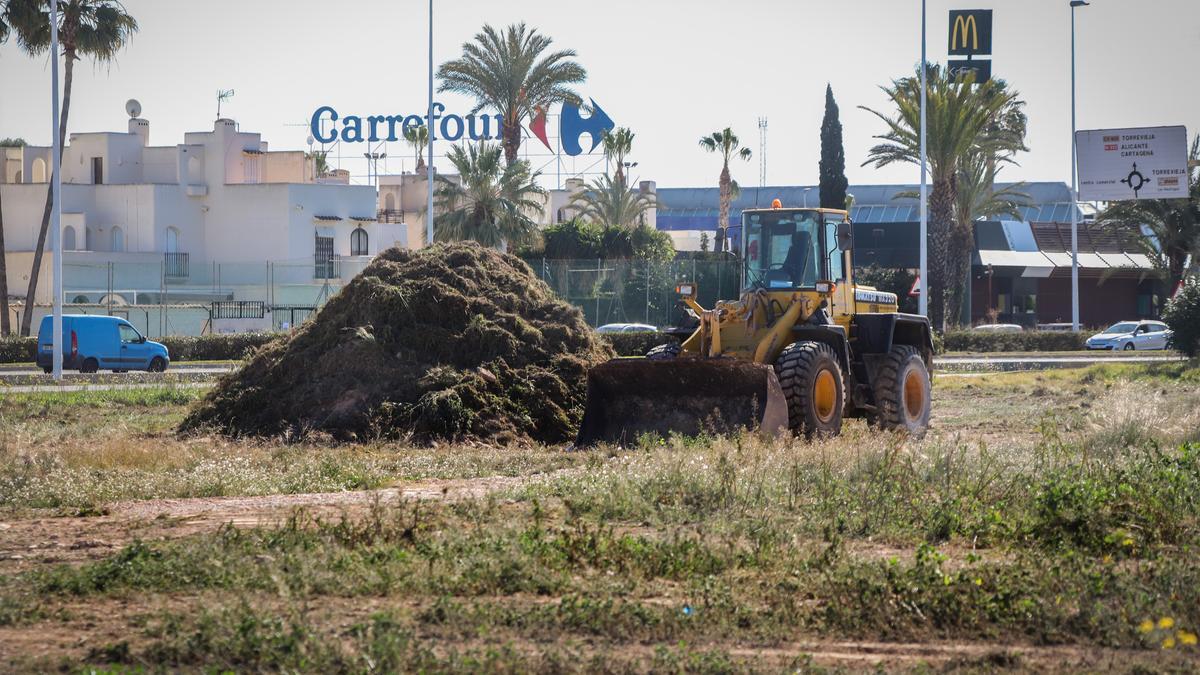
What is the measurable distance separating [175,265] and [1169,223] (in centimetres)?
4733

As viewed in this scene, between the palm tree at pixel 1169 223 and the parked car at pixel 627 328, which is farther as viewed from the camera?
the palm tree at pixel 1169 223

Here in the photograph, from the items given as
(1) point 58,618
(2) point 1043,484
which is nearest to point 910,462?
(2) point 1043,484

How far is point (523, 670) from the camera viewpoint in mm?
6832

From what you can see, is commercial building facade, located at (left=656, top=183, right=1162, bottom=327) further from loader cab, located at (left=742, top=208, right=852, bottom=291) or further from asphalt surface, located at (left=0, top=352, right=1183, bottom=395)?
loader cab, located at (left=742, top=208, right=852, bottom=291)

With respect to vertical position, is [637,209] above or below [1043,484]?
above

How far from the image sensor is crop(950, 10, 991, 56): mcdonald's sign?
5666 cm

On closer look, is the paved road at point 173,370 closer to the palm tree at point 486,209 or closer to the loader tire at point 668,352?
the palm tree at point 486,209

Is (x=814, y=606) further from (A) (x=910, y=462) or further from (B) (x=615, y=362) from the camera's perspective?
(B) (x=615, y=362)

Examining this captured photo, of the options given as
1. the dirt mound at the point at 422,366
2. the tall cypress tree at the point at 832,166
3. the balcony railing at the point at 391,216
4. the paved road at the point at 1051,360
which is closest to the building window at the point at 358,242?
the balcony railing at the point at 391,216

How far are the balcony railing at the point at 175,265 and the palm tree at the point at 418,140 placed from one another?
885 inches

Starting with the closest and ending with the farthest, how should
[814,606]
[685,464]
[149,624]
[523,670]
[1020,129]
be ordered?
[523,670]
[149,624]
[814,606]
[685,464]
[1020,129]

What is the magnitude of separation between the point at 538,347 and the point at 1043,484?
9.87m

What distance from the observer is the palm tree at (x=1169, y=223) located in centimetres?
6106

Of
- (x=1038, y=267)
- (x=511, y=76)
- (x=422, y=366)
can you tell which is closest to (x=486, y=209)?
(x=511, y=76)
